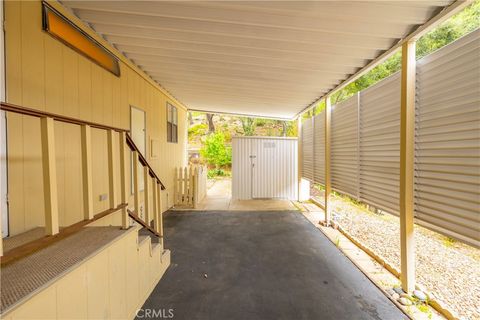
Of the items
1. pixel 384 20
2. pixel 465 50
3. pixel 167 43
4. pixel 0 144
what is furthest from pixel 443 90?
pixel 0 144

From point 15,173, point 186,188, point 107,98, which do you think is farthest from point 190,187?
point 15,173

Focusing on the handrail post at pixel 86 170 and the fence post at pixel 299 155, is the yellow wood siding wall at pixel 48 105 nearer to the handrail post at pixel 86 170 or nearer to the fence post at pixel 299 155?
the handrail post at pixel 86 170

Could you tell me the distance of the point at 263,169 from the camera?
774cm

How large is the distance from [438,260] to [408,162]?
2221 millimetres

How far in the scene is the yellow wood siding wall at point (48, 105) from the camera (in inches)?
76.0

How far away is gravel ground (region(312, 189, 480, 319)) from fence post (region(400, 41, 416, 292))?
1.22 feet

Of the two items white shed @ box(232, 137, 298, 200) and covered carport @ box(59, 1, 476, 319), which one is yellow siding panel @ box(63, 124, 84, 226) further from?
white shed @ box(232, 137, 298, 200)

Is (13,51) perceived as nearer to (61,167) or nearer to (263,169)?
(61,167)

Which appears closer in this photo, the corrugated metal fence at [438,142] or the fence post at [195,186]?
the corrugated metal fence at [438,142]

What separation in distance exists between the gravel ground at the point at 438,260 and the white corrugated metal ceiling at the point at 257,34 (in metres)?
3.07

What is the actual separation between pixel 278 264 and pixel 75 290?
2501 mm

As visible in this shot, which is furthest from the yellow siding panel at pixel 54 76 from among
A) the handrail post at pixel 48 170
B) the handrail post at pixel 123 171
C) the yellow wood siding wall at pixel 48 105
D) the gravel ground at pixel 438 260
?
the gravel ground at pixel 438 260

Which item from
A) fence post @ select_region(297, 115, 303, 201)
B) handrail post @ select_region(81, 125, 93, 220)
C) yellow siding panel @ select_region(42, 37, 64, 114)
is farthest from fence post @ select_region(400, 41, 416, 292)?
fence post @ select_region(297, 115, 303, 201)

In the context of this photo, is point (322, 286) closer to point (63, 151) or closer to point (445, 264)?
point (445, 264)
